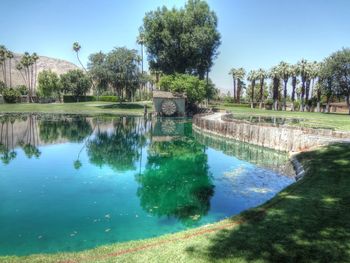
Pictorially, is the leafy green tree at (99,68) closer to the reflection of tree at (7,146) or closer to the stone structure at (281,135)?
the reflection of tree at (7,146)

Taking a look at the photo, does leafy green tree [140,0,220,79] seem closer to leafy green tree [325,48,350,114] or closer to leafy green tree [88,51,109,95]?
leafy green tree [88,51,109,95]

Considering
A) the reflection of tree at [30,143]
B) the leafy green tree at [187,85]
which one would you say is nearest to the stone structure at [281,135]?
the reflection of tree at [30,143]

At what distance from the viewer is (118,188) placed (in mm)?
15820

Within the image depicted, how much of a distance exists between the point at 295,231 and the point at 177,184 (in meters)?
9.04

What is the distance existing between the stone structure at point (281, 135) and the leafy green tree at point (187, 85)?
2328 centimetres

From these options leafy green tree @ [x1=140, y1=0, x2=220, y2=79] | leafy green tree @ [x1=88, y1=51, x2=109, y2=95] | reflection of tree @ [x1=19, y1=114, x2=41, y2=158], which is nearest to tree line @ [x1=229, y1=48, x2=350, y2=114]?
leafy green tree @ [x1=140, y1=0, x2=220, y2=79]

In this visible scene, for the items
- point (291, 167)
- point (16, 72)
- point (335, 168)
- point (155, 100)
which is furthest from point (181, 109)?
point (16, 72)

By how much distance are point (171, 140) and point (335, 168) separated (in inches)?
767

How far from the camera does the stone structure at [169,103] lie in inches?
2276

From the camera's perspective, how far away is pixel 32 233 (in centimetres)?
1031

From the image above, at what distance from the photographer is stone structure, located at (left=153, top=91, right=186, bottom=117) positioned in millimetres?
57812

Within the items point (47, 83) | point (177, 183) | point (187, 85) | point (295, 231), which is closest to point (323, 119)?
point (187, 85)

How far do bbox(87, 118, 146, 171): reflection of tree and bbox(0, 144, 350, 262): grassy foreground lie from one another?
1207cm

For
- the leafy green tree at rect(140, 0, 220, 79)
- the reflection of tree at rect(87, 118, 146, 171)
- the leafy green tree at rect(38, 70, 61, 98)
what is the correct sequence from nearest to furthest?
the reflection of tree at rect(87, 118, 146, 171)
the leafy green tree at rect(140, 0, 220, 79)
the leafy green tree at rect(38, 70, 61, 98)
